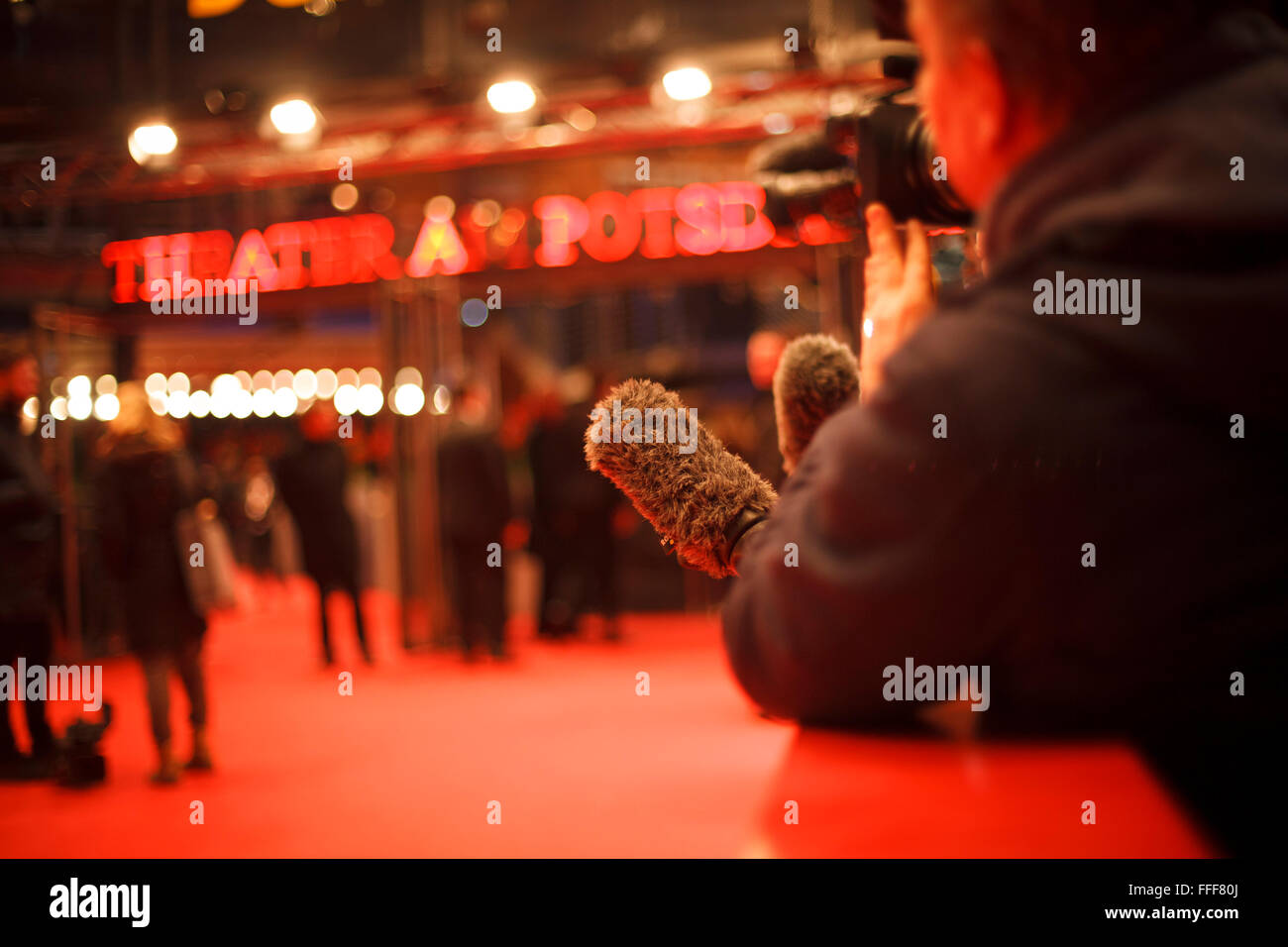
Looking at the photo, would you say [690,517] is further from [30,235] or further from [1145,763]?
[30,235]

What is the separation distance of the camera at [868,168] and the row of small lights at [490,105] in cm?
400

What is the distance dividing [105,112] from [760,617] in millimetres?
5278

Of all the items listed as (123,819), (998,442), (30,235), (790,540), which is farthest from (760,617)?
(30,235)

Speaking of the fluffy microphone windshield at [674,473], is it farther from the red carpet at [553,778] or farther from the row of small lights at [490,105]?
the row of small lights at [490,105]

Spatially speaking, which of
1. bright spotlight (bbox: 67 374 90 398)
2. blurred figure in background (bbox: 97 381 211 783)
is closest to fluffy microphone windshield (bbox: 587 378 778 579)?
blurred figure in background (bbox: 97 381 211 783)

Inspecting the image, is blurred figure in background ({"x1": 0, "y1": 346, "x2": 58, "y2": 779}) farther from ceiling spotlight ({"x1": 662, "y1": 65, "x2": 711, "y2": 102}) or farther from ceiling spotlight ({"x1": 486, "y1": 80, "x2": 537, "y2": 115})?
ceiling spotlight ({"x1": 662, "y1": 65, "x2": 711, "y2": 102})

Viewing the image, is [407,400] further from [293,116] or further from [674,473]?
[674,473]

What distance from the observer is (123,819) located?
3166 millimetres

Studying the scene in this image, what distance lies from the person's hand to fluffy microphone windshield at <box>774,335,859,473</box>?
0.53 feet

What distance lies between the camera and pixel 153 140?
199 inches

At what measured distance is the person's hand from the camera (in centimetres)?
81

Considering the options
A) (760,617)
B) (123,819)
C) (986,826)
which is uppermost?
(760,617)

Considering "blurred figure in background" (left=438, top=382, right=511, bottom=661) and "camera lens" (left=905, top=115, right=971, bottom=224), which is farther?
"blurred figure in background" (left=438, top=382, right=511, bottom=661)

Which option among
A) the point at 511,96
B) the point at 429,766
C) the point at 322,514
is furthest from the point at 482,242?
the point at 429,766
